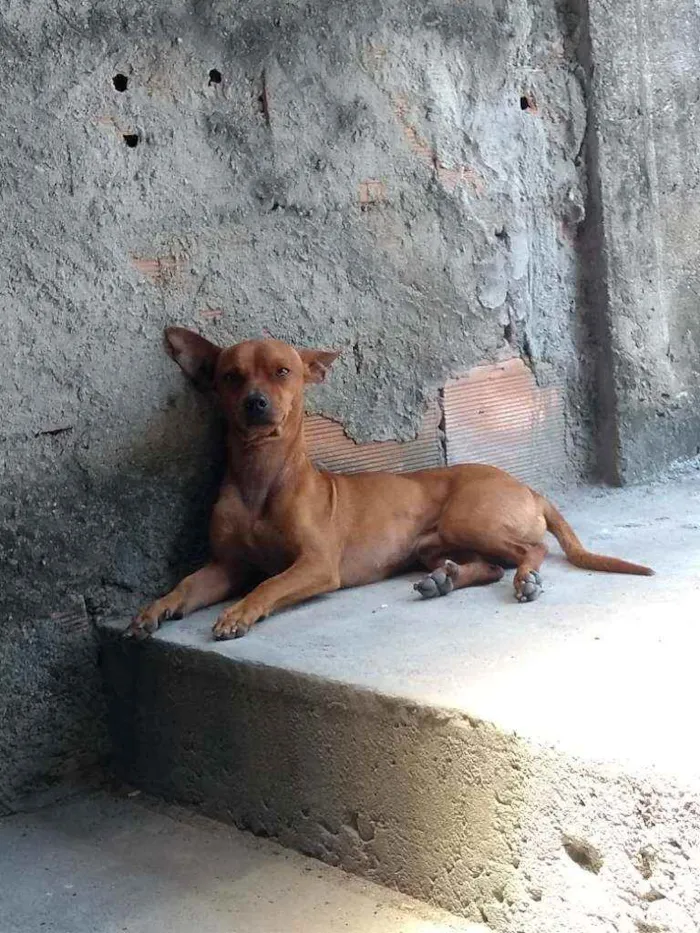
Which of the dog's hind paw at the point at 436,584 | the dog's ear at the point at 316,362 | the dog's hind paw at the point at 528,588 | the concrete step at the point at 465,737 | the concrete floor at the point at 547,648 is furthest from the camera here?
the dog's ear at the point at 316,362

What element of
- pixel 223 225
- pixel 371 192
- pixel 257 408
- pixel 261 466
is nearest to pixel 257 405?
pixel 257 408

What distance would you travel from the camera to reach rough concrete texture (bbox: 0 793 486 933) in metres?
3.12

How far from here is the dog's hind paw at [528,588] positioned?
3.88 m

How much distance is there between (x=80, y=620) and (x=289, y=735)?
3.27 feet

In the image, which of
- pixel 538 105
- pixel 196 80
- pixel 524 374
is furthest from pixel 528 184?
pixel 196 80

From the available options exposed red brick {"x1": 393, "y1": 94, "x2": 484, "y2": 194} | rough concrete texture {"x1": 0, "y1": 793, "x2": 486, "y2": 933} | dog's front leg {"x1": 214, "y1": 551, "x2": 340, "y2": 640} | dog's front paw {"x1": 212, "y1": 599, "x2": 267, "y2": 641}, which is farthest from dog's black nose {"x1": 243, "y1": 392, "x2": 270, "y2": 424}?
exposed red brick {"x1": 393, "y1": 94, "x2": 484, "y2": 194}

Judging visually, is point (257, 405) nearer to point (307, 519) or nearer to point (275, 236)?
point (307, 519)

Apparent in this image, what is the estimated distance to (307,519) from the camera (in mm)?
4195

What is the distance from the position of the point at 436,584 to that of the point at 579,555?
0.59 m

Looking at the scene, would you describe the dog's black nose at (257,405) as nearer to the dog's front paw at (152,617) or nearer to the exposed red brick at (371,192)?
the dog's front paw at (152,617)

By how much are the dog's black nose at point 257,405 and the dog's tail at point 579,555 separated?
115 centimetres

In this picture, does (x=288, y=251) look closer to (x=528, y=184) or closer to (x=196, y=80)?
(x=196, y=80)

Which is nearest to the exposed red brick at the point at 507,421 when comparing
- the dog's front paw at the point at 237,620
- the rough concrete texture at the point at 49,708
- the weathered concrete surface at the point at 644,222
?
the weathered concrete surface at the point at 644,222

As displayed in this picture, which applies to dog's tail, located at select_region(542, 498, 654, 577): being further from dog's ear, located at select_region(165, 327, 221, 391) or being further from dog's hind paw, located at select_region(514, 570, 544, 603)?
dog's ear, located at select_region(165, 327, 221, 391)
